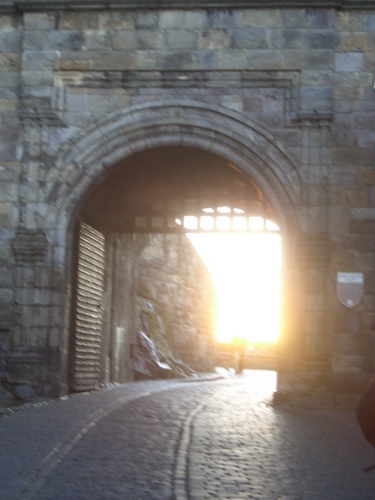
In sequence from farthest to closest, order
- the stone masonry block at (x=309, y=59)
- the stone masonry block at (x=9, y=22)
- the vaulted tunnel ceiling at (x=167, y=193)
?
the vaulted tunnel ceiling at (x=167, y=193) → the stone masonry block at (x=9, y=22) → the stone masonry block at (x=309, y=59)

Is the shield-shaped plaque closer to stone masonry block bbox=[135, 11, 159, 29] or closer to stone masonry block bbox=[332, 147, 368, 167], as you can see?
stone masonry block bbox=[332, 147, 368, 167]

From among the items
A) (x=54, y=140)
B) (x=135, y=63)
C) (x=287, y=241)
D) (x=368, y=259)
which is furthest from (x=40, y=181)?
(x=368, y=259)

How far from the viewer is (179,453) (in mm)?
6930

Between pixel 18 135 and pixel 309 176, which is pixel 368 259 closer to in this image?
pixel 309 176

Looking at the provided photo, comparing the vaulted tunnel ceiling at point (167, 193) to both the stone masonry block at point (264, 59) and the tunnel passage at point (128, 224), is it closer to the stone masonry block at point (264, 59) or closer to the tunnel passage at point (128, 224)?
the tunnel passage at point (128, 224)

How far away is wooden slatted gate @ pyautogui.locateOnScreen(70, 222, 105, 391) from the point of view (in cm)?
1248

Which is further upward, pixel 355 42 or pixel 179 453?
pixel 355 42

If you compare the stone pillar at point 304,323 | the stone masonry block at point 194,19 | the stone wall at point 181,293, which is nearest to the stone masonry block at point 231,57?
the stone masonry block at point 194,19

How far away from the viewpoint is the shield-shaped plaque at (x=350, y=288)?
1134 centimetres

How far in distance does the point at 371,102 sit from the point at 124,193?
4.58m

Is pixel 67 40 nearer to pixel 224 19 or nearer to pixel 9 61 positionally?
pixel 9 61

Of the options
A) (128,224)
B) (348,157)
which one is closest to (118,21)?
(348,157)

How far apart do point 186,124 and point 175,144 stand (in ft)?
1.01

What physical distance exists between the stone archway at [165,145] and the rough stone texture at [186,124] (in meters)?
0.02
